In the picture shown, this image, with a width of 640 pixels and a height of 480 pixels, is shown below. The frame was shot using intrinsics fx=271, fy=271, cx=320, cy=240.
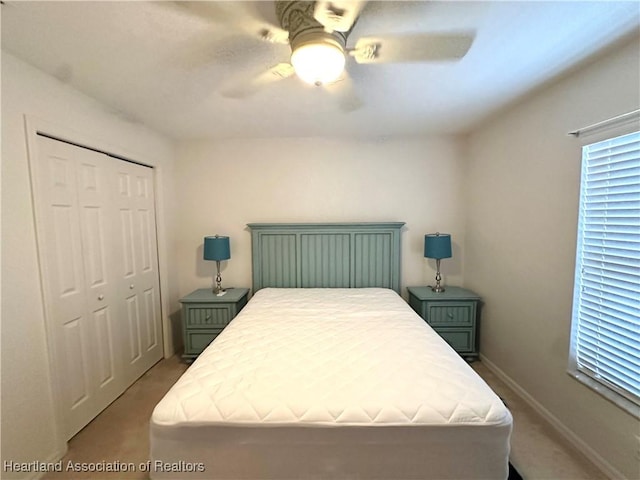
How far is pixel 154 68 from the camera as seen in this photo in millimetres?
1589

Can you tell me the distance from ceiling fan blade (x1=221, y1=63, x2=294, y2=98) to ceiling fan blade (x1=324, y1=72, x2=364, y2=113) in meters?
0.37

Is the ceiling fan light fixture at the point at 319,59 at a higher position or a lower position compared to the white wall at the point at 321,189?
higher

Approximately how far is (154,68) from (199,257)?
79.6 inches

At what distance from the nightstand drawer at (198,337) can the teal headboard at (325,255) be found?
2.00ft

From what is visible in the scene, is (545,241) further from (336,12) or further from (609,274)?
(336,12)

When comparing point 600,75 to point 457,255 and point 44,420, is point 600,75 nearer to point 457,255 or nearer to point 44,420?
point 457,255

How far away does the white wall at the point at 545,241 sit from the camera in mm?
1496

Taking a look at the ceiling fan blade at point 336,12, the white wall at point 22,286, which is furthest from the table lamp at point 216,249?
the ceiling fan blade at point 336,12

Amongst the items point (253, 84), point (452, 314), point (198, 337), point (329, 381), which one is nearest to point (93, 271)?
point (198, 337)

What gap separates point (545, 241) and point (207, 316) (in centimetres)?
296

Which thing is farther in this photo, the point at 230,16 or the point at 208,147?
the point at 208,147

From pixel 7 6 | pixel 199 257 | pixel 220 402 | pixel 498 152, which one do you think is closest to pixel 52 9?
pixel 7 6

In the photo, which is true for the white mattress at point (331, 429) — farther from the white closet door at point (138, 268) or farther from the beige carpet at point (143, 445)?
the white closet door at point (138, 268)

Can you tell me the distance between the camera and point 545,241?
6.39 feet
